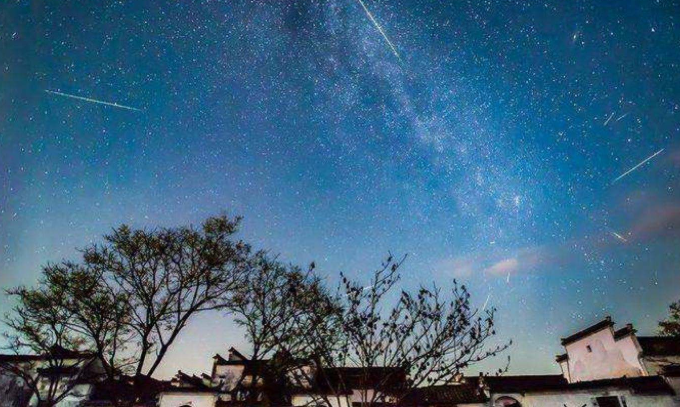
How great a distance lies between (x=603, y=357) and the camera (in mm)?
25141

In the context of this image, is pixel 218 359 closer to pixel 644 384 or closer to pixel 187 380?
pixel 187 380

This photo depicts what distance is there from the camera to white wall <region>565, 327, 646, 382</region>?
74.8 ft

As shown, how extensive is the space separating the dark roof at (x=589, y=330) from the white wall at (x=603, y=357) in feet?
0.75

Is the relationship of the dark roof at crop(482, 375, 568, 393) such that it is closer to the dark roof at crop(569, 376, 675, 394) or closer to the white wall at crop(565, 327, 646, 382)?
the white wall at crop(565, 327, 646, 382)

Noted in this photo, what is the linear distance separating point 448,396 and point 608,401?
443 inches

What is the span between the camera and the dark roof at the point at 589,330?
82.2ft

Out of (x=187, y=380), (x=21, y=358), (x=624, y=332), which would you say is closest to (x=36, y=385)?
(x=21, y=358)

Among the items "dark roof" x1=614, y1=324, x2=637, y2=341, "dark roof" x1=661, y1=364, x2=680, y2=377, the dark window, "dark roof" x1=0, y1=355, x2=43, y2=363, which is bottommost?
the dark window

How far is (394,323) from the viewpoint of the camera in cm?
1145

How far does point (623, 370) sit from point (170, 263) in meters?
29.9

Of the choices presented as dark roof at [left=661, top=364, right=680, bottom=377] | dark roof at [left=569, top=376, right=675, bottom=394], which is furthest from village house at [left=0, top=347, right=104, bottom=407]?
dark roof at [left=661, top=364, right=680, bottom=377]

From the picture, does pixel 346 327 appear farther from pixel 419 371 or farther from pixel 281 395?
pixel 281 395

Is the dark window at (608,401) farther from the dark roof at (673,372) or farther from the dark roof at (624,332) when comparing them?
the dark roof at (624,332)

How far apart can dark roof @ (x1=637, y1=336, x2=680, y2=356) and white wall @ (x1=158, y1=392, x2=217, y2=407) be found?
32.0 metres
